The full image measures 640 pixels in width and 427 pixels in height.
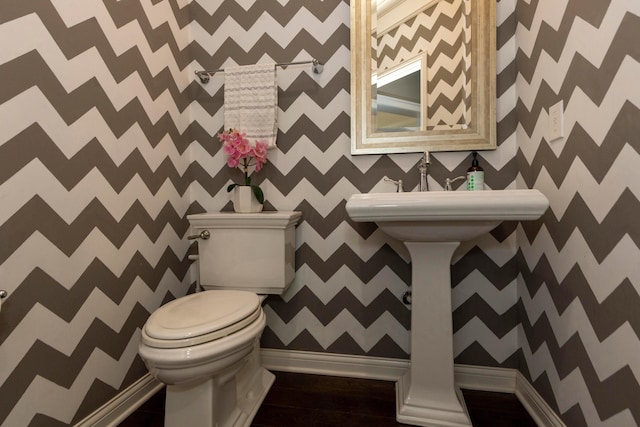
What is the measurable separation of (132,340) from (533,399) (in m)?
1.63

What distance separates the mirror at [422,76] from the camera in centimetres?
133

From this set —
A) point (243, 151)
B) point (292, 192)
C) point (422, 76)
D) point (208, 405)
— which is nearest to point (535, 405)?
point (208, 405)

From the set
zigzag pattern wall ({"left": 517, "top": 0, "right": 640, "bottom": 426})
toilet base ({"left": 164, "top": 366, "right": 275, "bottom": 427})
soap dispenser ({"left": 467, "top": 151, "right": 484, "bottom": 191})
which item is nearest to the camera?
zigzag pattern wall ({"left": 517, "top": 0, "right": 640, "bottom": 426})

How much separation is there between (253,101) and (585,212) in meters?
1.42

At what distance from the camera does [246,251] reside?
1.34 meters

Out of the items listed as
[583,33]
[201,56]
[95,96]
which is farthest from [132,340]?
[583,33]

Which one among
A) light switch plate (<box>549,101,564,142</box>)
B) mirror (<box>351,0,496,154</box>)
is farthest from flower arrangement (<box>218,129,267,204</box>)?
light switch plate (<box>549,101,564,142</box>)

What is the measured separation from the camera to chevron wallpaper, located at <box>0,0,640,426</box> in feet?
2.70

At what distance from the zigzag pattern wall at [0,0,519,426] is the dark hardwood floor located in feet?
0.47

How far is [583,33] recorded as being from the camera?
0.89m

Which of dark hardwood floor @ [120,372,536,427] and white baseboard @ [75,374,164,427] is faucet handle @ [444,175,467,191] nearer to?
dark hardwood floor @ [120,372,536,427]

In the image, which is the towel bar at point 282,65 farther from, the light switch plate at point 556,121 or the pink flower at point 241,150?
the light switch plate at point 556,121

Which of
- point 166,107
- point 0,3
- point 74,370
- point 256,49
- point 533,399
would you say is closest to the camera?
point 0,3

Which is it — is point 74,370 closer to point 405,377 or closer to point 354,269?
point 354,269
